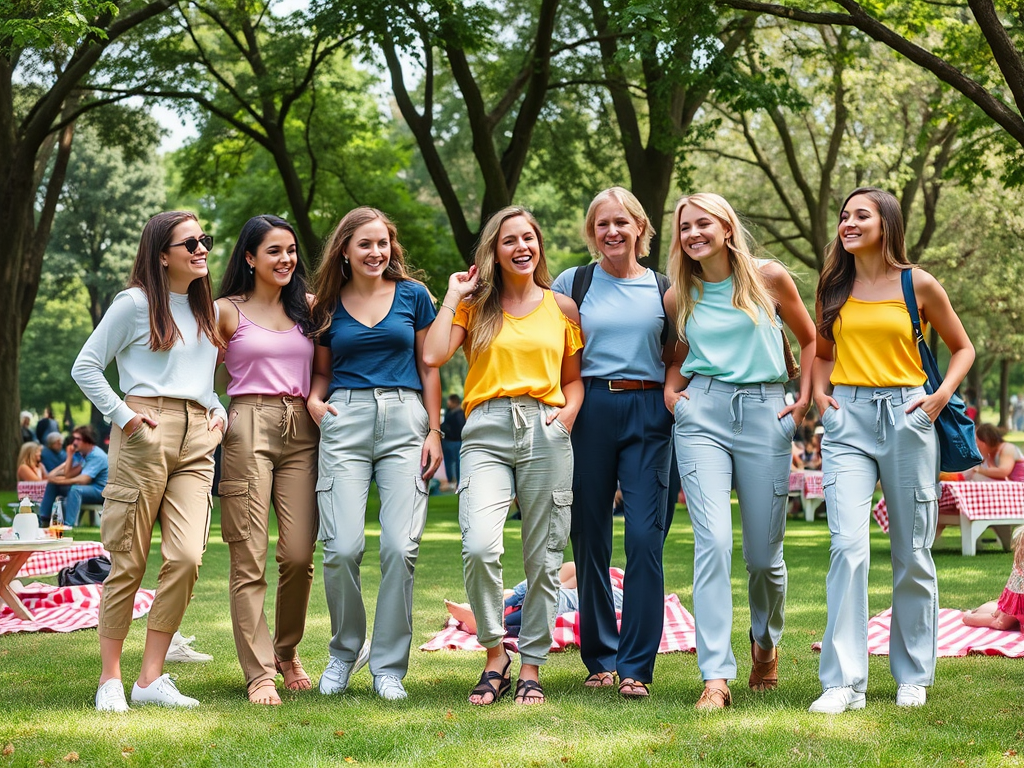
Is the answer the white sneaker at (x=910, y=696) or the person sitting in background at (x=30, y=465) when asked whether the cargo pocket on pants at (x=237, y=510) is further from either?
the person sitting in background at (x=30, y=465)

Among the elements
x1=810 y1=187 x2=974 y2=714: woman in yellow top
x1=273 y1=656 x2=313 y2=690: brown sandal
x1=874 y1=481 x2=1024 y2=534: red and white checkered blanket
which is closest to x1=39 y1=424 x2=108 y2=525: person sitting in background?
x1=874 y1=481 x2=1024 y2=534: red and white checkered blanket

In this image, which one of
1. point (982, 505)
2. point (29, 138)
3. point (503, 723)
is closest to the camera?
point (503, 723)

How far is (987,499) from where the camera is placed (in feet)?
41.2

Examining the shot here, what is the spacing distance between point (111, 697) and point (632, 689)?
7.98ft

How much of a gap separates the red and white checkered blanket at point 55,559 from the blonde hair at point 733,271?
6.73 m

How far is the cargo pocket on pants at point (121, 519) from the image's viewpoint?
533cm

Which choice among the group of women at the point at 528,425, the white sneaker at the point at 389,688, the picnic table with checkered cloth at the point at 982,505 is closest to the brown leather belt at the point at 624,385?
the group of women at the point at 528,425

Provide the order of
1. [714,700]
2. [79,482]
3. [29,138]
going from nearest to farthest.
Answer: [714,700], [79,482], [29,138]

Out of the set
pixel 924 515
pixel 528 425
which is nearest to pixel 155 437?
pixel 528 425

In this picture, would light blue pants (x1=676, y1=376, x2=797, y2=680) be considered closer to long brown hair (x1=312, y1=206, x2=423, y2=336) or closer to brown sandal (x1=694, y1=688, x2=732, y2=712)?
brown sandal (x1=694, y1=688, x2=732, y2=712)

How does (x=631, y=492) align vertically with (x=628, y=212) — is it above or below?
below

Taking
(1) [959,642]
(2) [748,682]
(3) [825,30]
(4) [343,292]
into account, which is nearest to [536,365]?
(4) [343,292]

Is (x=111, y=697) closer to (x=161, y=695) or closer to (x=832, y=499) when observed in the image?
(x=161, y=695)

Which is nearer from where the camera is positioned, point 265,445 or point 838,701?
point 838,701
